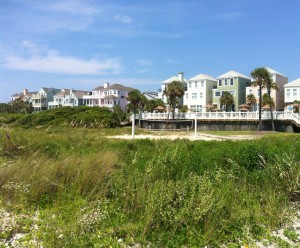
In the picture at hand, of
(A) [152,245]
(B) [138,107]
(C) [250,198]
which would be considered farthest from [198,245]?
(B) [138,107]

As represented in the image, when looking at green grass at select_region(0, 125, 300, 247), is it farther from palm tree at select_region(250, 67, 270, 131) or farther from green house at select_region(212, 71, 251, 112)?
green house at select_region(212, 71, 251, 112)

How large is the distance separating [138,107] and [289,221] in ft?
176

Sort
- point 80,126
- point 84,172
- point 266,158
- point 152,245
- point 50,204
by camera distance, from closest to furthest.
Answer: point 152,245
point 50,204
point 84,172
point 266,158
point 80,126

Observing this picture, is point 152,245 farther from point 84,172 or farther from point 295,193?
point 295,193

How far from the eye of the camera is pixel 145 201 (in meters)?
5.11

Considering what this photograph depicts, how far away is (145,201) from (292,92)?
182ft

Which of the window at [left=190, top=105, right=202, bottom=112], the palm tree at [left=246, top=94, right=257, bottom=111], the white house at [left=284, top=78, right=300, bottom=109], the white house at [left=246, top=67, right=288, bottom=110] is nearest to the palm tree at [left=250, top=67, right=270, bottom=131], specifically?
the palm tree at [left=246, top=94, right=257, bottom=111]

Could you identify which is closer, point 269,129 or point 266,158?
point 266,158

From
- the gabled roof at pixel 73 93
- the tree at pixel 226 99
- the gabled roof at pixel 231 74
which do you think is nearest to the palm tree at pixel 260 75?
the tree at pixel 226 99

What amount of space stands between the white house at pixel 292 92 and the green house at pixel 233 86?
8503mm

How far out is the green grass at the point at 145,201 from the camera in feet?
14.3

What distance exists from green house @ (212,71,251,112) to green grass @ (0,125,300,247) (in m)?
54.2

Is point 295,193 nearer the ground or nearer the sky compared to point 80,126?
nearer the ground

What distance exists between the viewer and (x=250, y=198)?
5605 mm
